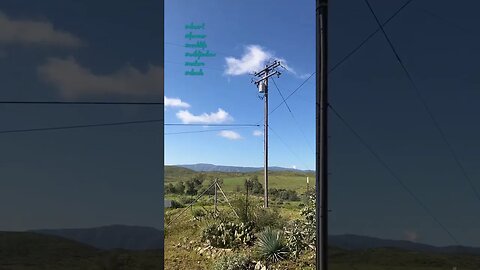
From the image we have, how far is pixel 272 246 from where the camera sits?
3.55 m

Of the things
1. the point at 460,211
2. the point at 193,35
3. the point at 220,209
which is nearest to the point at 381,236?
the point at 460,211

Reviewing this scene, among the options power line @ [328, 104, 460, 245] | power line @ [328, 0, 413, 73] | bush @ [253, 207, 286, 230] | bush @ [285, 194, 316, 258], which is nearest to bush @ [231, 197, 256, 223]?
bush @ [253, 207, 286, 230]

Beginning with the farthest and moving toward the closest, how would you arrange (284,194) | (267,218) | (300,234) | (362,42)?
(284,194), (267,218), (300,234), (362,42)

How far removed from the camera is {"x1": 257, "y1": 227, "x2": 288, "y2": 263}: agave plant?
3.50m

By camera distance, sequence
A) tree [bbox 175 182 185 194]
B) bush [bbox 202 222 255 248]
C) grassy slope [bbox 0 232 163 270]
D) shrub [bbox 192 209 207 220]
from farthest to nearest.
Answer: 1. shrub [bbox 192 209 207 220]
2. bush [bbox 202 222 255 248]
3. tree [bbox 175 182 185 194]
4. grassy slope [bbox 0 232 163 270]

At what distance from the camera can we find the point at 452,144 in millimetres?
3396

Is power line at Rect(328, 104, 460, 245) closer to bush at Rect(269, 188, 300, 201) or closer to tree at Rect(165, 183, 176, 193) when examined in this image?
bush at Rect(269, 188, 300, 201)

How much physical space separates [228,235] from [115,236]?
1382 mm

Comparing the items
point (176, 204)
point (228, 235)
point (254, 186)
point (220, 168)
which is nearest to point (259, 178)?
point (254, 186)

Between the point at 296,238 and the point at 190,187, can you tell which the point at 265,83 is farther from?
the point at 296,238

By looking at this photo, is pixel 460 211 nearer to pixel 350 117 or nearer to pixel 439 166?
pixel 439 166

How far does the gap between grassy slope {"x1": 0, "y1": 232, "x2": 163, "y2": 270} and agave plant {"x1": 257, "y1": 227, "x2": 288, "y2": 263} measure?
118 cm

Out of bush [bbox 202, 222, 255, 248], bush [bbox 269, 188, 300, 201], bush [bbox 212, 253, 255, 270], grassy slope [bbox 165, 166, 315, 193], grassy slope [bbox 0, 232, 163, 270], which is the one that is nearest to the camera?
grassy slope [bbox 0, 232, 163, 270]

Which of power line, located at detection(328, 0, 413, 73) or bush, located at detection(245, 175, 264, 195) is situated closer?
power line, located at detection(328, 0, 413, 73)
